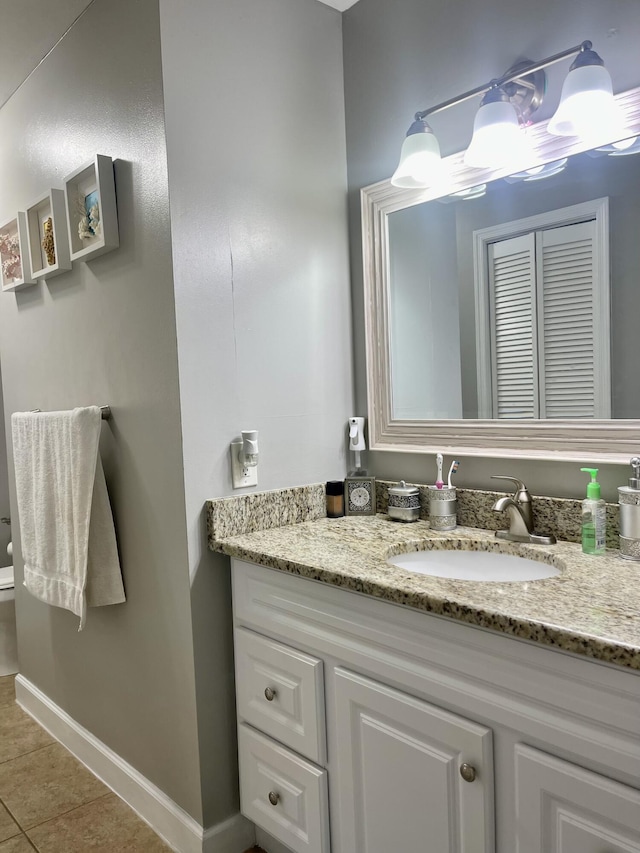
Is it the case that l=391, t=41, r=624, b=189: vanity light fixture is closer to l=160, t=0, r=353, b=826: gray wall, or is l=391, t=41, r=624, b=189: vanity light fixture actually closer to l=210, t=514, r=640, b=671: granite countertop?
l=160, t=0, r=353, b=826: gray wall

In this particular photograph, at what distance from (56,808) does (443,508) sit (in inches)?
57.2

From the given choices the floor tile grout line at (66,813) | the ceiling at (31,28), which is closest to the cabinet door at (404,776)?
the floor tile grout line at (66,813)

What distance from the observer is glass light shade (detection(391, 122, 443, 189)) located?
1628 millimetres

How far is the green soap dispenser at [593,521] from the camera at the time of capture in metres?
1.35

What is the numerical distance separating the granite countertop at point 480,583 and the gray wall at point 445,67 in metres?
0.18

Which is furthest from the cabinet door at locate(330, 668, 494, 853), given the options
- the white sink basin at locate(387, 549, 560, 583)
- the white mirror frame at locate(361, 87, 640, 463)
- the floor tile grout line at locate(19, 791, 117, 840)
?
the floor tile grout line at locate(19, 791, 117, 840)

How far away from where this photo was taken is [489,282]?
1.62m

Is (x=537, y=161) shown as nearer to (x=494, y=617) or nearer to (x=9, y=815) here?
(x=494, y=617)

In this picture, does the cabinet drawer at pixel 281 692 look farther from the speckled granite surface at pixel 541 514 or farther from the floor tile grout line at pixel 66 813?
the floor tile grout line at pixel 66 813

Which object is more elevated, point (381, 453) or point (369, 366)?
point (369, 366)

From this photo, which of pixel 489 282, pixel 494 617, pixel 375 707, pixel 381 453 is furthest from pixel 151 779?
pixel 489 282

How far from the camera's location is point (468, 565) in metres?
1.51

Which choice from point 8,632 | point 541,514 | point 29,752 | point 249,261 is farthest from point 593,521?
point 8,632

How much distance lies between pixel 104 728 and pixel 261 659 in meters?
0.83
